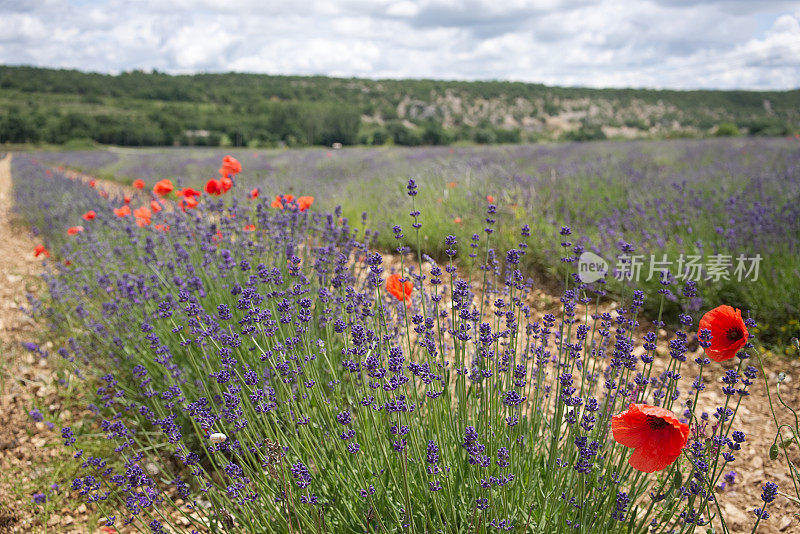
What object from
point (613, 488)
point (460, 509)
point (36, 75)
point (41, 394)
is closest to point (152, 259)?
point (41, 394)

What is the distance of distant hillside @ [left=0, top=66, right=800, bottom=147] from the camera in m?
37.6

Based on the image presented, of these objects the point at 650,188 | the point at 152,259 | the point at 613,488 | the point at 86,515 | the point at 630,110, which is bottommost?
the point at 86,515

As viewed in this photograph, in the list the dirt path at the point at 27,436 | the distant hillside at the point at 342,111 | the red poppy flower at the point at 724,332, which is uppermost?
the distant hillside at the point at 342,111

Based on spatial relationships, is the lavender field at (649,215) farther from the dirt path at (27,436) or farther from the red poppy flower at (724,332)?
the dirt path at (27,436)

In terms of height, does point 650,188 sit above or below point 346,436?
above

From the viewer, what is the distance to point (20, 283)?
516 cm

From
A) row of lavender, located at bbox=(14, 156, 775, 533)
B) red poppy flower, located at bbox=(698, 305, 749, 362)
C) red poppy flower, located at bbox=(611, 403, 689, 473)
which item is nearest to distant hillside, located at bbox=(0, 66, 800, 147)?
row of lavender, located at bbox=(14, 156, 775, 533)

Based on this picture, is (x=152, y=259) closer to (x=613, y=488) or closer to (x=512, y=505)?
(x=512, y=505)

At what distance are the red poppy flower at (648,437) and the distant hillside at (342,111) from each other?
88.1ft

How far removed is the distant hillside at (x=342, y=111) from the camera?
37625 millimetres

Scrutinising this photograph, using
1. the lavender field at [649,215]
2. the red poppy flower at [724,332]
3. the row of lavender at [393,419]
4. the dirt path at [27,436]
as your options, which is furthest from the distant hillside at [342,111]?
the dirt path at [27,436]

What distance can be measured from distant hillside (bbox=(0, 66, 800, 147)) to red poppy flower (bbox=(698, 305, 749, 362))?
26.5 metres

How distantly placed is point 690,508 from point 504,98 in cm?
7030

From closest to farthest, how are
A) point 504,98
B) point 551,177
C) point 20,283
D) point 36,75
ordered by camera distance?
point 20,283, point 551,177, point 36,75, point 504,98
